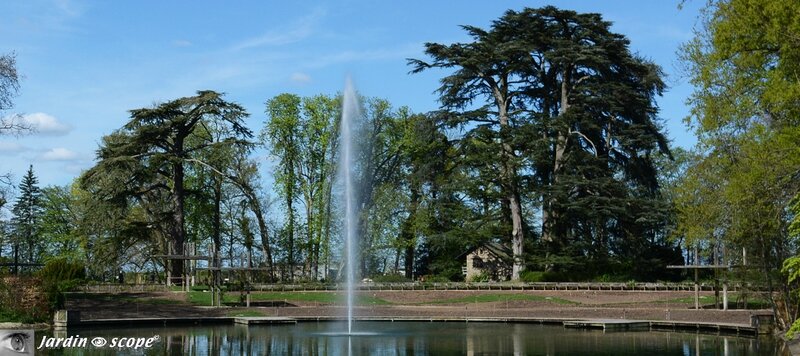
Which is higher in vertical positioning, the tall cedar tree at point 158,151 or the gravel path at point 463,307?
the tall cedar tree at point 158,151

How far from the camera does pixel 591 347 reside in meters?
30.6

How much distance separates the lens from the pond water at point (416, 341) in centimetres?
2933

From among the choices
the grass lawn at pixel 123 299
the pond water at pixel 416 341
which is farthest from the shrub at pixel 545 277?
the grass lawn at pixel 123 299

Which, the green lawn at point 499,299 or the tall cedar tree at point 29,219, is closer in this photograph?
the green lawn at point 499,299

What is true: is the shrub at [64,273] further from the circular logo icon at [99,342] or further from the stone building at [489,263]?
the stone building at [489,263]

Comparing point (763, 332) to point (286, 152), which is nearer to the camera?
point (763, 332)

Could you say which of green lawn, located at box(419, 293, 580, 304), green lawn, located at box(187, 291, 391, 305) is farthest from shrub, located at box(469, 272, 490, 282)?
green lawn, located at box(187, 291, 391, 305)

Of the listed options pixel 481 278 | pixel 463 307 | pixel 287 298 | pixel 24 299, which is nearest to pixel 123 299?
pixel 287 298

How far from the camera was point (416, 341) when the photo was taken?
109ft

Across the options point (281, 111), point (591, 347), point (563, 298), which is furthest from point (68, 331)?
point (281, 111)

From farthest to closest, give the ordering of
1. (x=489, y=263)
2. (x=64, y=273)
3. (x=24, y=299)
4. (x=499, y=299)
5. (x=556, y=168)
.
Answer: (x=489, y=263) → (x=556, y=168) → (x=64, y=273) → (x=499, y=299) → (x=24, y=299)

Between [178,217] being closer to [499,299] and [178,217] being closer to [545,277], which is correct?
[499,299]

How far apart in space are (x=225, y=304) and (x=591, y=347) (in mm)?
24064

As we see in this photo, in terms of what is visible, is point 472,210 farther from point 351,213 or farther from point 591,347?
point 591,347
